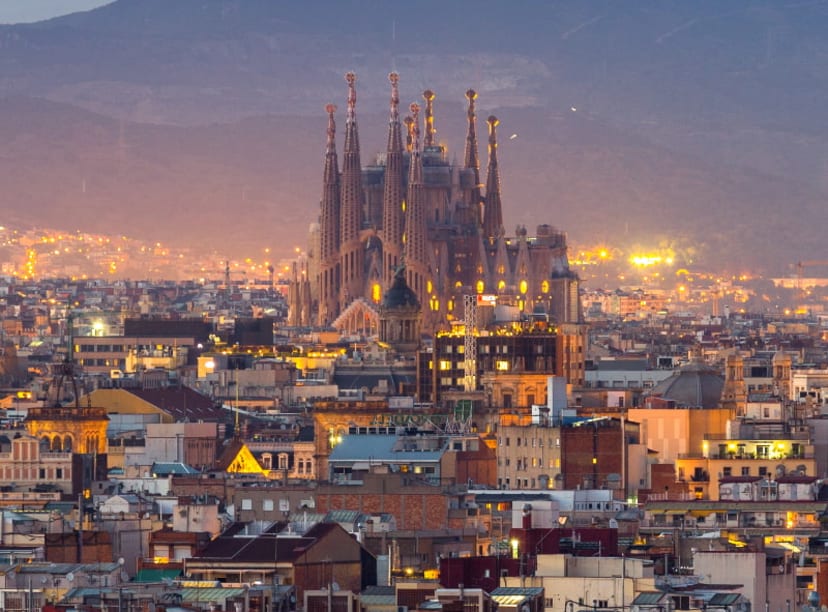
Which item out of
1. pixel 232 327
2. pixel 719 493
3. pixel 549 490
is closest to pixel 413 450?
pixel 549 490

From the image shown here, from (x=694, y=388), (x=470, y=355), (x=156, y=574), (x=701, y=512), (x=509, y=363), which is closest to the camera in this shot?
(x=156, y=574)

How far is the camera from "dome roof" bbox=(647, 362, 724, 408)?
99000mm

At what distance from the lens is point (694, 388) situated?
334 feet

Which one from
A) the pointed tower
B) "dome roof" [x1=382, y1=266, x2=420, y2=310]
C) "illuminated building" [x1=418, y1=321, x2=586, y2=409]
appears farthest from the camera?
"dome roof" [x1=382, y1=266, x2=420, y2=310]

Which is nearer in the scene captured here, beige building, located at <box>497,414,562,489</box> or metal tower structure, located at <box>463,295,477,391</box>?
beige building, located at <box>497,414,562,489</box>

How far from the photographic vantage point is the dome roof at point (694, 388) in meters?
99.0

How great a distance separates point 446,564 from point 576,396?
61765 millimetres

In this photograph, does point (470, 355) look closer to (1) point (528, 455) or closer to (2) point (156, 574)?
(1) point (528, 455)

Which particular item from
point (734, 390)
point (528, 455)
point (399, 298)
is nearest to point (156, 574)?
point (528, 455)

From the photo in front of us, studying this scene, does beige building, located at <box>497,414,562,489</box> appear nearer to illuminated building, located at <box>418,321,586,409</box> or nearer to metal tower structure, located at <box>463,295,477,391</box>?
illuminated building, located at <box>418,321,586,409</box>

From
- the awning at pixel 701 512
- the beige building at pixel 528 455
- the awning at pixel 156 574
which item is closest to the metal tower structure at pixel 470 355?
the beige building at pixel 528 455

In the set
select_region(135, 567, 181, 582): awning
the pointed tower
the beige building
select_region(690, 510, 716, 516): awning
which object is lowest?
select_region(135, 567, 181, 582): awning

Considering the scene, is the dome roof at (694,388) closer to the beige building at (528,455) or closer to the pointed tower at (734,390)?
the pointed tower at (734,390)

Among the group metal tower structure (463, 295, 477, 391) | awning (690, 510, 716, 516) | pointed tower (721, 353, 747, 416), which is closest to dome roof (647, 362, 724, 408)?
pointed tower (721, 353, 747, 416)
